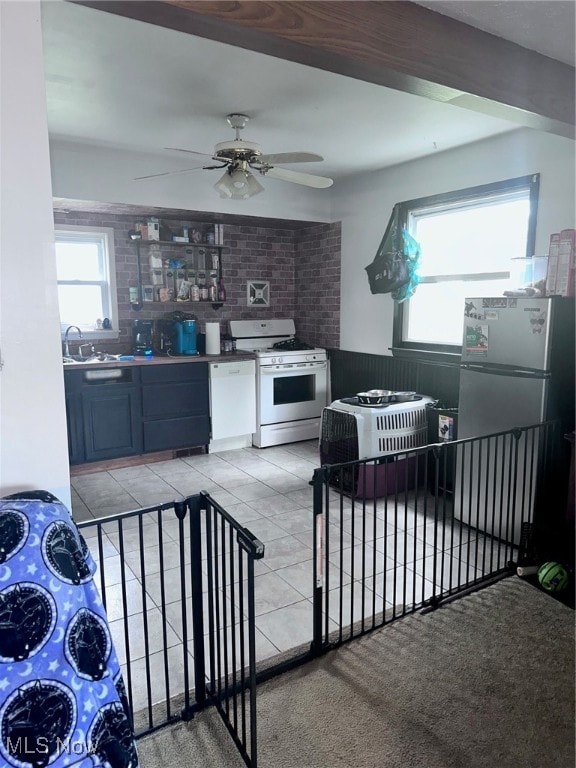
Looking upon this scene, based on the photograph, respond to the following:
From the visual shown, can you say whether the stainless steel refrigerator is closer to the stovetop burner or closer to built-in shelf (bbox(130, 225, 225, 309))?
the stovetop burner

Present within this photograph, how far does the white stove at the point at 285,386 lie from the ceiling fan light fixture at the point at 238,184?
1892 mm

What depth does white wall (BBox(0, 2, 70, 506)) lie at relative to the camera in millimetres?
1326

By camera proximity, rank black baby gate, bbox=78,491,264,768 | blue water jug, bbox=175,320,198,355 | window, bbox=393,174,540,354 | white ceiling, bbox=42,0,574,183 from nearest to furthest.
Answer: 1. black baby gate, bbox=78,491,264,768
2. white ceiling, bbox=42,0,574,183
3. window, bbox=393,174,540,354
4. blue water jug, bbox=175,320,198,355

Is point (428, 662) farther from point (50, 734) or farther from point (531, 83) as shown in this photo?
point (531, 83)

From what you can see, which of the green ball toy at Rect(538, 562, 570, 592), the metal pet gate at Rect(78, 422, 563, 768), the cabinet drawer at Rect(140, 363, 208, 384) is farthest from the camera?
the cabinet drawer at Rect(140, 363, 208, 384)

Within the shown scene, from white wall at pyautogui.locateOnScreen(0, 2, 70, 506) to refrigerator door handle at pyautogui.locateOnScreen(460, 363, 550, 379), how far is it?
244cm

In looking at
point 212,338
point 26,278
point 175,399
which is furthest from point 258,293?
point 26,278

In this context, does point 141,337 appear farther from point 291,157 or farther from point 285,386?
point 291,157

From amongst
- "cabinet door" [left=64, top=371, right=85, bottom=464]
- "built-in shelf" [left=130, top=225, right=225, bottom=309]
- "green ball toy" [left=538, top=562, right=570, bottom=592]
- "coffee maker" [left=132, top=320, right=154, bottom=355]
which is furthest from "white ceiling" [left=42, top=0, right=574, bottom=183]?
"green ball toy" [left=538, top=562, right=570, bottom=592]

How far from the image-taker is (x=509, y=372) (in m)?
3.00

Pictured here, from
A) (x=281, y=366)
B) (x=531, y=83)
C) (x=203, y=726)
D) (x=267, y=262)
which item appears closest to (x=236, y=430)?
(x=281, y=366)

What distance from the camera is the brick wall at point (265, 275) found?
4.93 metres

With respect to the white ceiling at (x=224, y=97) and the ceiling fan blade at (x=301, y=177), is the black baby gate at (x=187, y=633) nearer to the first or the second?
the white ceiling at (x=224, y=97)

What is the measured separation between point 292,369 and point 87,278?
2.12 m
